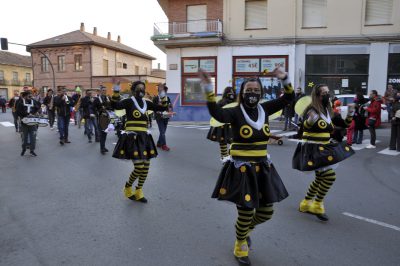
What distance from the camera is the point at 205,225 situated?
15.3ft

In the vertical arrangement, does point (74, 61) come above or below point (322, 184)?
above

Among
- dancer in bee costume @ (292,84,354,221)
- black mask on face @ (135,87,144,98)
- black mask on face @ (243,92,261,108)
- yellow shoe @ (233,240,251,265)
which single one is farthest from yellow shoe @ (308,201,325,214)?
black mask on face @ (135,87,144,98)

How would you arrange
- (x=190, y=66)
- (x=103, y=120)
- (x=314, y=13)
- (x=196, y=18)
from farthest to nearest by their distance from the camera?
(x=196, y=18) < (x=190, y=66) < (x=314, y=13) < (x=103, y=120)

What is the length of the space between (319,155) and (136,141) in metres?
→ 2.74

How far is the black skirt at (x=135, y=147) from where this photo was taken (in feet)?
18.3

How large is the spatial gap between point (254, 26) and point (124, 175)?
16848 millimetres

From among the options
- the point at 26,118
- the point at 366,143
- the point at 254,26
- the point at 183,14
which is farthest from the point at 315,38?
the point at 26,118

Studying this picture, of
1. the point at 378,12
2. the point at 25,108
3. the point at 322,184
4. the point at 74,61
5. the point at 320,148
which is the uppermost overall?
the point at 378,12

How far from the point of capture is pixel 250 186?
347 centimetres

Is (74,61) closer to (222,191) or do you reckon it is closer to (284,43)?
(284,43)

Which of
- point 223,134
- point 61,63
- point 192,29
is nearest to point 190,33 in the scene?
point 192,29

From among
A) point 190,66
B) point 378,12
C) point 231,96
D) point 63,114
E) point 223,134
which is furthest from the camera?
point 190,66

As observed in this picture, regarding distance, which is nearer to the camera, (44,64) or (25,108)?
(25,108)

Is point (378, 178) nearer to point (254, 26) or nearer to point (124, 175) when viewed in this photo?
point (124, 175)
